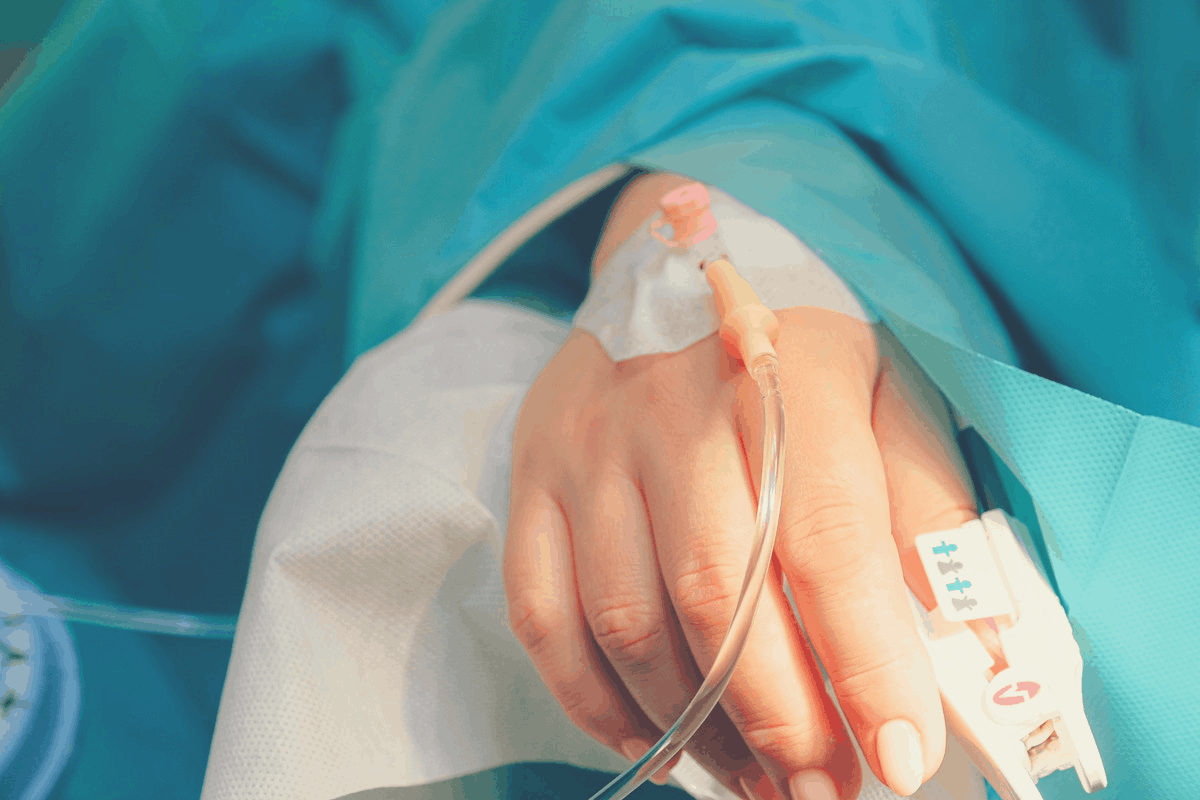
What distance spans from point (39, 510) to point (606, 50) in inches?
29.5

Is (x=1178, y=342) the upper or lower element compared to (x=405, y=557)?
upper

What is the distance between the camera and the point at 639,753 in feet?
1.38

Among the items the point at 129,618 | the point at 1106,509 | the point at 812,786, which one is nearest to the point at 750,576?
the point at 812,786

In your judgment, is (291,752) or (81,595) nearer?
(291,752)

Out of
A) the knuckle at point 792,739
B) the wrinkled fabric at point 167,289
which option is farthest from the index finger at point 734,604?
the wrinkled fabric at point 167,289

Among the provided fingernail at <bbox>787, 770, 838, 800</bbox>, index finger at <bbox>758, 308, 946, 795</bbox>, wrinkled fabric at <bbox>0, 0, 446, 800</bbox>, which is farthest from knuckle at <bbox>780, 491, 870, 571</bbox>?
wrinkled fabric at <bbox>0, 0, 446, 800</bbox>

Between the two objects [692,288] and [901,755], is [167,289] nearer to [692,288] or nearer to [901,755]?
[692,288]

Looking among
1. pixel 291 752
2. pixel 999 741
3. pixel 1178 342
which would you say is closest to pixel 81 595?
pixel 291 752

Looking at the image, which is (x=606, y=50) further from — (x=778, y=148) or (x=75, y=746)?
(x=75, y=746)

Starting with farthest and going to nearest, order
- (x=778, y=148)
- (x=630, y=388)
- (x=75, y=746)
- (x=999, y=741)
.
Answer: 1. (x=75, y=746)
2. (x=778, y=148)
3. (x=630, y=388)
4. (x=999, y=741)

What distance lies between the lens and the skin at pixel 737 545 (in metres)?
0.36

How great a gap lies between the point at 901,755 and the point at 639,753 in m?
0.14

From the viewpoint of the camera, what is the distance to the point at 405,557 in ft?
1.57

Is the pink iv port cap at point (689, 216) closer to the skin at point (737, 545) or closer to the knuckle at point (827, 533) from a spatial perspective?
the skin at point (737, 545)
